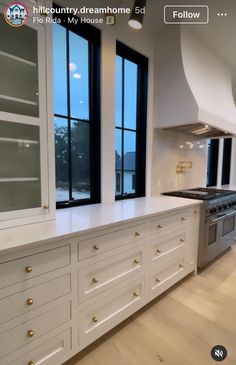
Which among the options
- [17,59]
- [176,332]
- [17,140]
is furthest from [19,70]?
[176,332]

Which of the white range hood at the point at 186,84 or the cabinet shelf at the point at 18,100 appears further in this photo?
the white range hood at the point at 186,84

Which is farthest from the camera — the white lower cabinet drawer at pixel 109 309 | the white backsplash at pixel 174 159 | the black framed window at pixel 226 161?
the black framed window at pixel 226 161

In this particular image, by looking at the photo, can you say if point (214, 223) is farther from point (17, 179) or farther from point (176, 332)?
point (17, 179)

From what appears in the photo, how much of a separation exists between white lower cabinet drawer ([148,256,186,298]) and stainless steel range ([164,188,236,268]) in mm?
401

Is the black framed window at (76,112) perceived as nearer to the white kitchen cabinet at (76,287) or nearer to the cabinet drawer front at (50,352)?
the white kitchen cabinet at (76,287)

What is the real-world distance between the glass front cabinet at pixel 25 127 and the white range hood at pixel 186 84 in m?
1.59

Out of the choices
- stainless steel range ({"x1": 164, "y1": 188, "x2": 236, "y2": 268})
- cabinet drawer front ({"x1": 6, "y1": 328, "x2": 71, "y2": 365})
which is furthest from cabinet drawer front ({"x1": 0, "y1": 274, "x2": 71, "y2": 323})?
stainless steel range ({"x1": 164, "y1": 188, "x2": 236, "y2": 268})

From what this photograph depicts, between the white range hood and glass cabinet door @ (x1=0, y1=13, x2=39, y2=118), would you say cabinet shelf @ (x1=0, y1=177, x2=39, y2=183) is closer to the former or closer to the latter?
glass cabinet door @ (x1=0, y1=13, x2=39, y2=118)

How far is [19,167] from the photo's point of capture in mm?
1361

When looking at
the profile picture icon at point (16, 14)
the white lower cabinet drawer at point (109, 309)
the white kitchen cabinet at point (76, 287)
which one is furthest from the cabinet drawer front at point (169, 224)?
the profile picture icon at point (16, 14)

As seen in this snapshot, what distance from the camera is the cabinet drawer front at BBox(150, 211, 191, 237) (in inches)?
71.4

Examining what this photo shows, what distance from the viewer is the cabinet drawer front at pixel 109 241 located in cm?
131

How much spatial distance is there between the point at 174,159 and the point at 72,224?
2.07 meters

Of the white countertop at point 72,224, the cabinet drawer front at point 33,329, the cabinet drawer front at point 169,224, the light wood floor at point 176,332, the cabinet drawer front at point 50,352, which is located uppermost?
the white countertop at point 72,224
